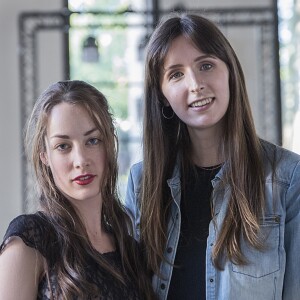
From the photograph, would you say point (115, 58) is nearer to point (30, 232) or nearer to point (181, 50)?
point (181, 50)

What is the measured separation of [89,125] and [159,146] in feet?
1.04

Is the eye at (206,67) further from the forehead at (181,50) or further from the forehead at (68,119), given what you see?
the forehead at (68,119)

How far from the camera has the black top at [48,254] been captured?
4.95 feet

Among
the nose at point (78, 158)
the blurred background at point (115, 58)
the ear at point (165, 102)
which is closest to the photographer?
the nose at point (78, 158)

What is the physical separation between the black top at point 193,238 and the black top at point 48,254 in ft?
0.55

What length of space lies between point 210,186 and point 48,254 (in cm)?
50

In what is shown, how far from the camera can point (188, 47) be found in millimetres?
1747

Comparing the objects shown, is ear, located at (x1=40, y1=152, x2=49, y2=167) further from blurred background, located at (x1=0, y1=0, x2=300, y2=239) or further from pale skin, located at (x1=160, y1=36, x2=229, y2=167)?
blurred background, located at (x1=0, y1=0, x2=300, y2=239)

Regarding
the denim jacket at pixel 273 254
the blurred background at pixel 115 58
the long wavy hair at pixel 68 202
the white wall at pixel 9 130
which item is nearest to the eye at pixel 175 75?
the long wavy hair at pixel 68 202

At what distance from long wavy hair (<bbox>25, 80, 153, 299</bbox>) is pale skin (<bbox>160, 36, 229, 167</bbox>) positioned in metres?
0.19

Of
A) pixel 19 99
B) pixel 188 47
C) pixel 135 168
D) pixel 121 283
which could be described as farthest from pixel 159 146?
pixel 19 99

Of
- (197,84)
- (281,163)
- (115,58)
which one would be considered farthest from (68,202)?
(115,58)

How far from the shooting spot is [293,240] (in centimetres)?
→ 169

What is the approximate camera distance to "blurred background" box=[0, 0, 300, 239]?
4.83m
